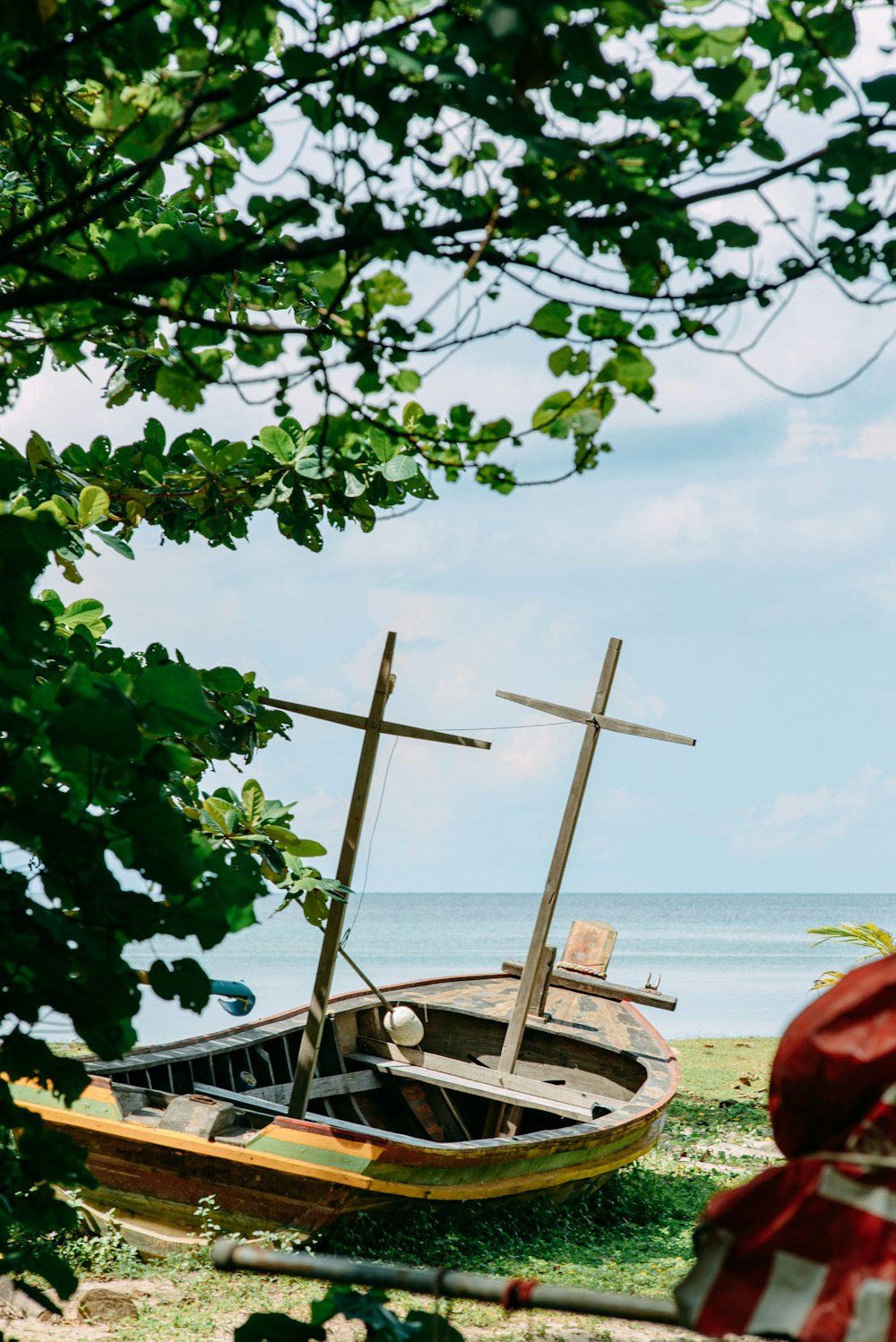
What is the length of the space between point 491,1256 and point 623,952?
160 feet

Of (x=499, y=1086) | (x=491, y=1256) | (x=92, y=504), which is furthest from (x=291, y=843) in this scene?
(x=499, y=1086)

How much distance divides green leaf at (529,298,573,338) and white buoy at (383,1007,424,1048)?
6783 mm

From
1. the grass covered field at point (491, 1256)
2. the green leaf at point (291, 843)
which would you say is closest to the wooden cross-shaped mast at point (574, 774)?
the grass covered field at point (491, 1256)

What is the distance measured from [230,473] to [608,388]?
1.86 m

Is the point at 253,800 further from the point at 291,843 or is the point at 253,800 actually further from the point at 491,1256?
the point at 491,1256

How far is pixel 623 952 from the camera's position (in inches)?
2087

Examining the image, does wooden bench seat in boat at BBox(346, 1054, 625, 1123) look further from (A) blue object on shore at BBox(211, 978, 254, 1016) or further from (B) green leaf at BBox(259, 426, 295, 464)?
(B) green leaf at BBox(259, 426, 295, 464)

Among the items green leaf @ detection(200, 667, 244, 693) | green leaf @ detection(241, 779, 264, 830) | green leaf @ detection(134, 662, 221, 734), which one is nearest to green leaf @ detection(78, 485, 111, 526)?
green leaf @ detection(200, 667, 244, 693)

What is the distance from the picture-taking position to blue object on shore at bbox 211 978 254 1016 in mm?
5875

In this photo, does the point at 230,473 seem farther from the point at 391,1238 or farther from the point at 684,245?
the point at 391,1238

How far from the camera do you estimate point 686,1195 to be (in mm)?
7617

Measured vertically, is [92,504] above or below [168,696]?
above

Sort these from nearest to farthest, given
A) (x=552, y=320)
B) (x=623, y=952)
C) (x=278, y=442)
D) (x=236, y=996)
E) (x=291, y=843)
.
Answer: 1. (x=552, y=320)
2. (x=278, y=442)
3. (x=291, y=843)
4. (x=236, y=996)
5. (x=623, y=952)

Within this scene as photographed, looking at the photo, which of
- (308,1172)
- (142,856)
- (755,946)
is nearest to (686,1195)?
(308,1172)
